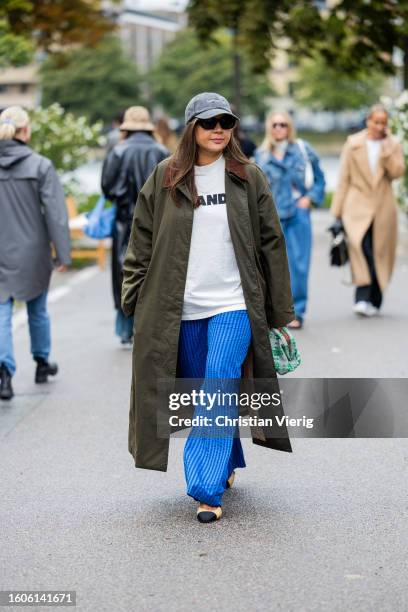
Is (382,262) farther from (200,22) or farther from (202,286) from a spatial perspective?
(200,22)

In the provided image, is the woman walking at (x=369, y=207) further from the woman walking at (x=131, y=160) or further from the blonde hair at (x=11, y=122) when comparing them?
the blonde hair at (x=11, y=122)

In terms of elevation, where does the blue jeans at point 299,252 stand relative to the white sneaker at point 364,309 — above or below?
A: above

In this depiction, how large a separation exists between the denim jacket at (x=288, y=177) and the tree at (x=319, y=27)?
31.1ft

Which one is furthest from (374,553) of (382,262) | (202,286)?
(382,262)

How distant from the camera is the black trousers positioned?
12.0m

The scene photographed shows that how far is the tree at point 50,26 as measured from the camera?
1495 centimetres

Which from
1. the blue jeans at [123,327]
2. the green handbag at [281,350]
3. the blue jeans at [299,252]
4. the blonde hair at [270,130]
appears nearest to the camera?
the green handbag at [281,350]

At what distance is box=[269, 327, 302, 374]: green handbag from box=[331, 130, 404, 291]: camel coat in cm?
634

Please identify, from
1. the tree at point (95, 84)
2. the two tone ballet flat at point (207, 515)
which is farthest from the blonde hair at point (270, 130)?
the tree at point (95, 84)

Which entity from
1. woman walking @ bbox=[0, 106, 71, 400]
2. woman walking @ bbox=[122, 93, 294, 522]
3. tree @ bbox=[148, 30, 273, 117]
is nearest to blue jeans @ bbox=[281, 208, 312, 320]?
woman walking @ bbox=[0, 106, 71, 400]

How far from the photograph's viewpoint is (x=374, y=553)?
492 centimetres

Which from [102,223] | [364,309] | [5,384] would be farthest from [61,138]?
Answer: [5,384]

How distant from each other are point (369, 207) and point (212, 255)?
22.4 feet

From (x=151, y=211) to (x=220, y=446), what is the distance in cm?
102
